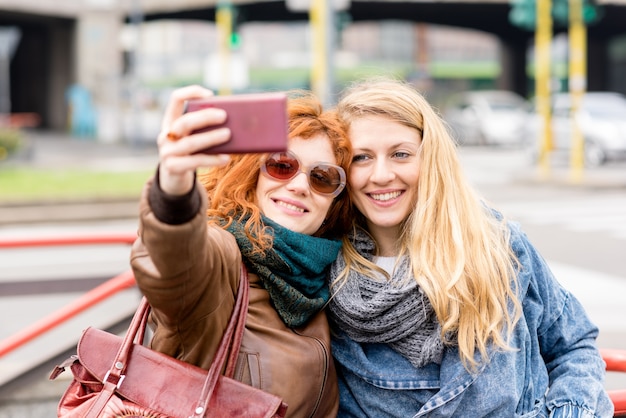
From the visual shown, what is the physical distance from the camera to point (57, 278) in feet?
24.5

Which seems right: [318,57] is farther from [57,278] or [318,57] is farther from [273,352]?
[273,352]

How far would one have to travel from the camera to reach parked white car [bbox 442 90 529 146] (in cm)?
2741

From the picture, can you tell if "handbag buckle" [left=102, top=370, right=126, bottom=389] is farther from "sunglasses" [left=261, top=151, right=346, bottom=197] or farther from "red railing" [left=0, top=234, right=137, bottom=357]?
"red railing" [left=0, top=234, right=137, bottom=357]

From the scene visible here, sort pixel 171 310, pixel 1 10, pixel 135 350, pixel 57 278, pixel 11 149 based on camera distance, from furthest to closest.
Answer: pixel 1 10 → pixel 11 149 → pixel 57 278 → pixel 135 350 → pixel 171 310

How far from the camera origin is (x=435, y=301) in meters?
2.01

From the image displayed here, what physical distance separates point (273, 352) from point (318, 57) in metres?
11.7

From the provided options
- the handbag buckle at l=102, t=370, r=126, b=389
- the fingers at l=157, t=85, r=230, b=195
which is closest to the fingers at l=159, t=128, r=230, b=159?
the fingers at l=157, t=85, r=230, b=195

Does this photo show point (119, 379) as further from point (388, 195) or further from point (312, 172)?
point (388, 195)

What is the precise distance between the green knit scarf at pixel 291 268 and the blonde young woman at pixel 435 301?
9 cm

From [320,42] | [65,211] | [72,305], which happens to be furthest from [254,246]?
[320,42]

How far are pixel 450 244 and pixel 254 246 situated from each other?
1.71ft

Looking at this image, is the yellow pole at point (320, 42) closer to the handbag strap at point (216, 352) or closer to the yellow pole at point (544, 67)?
the yellow pole at point (544, 67)

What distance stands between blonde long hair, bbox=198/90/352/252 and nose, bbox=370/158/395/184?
0.07 m

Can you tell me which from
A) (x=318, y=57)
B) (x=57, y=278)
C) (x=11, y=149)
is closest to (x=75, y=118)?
(x=11, y=149)
